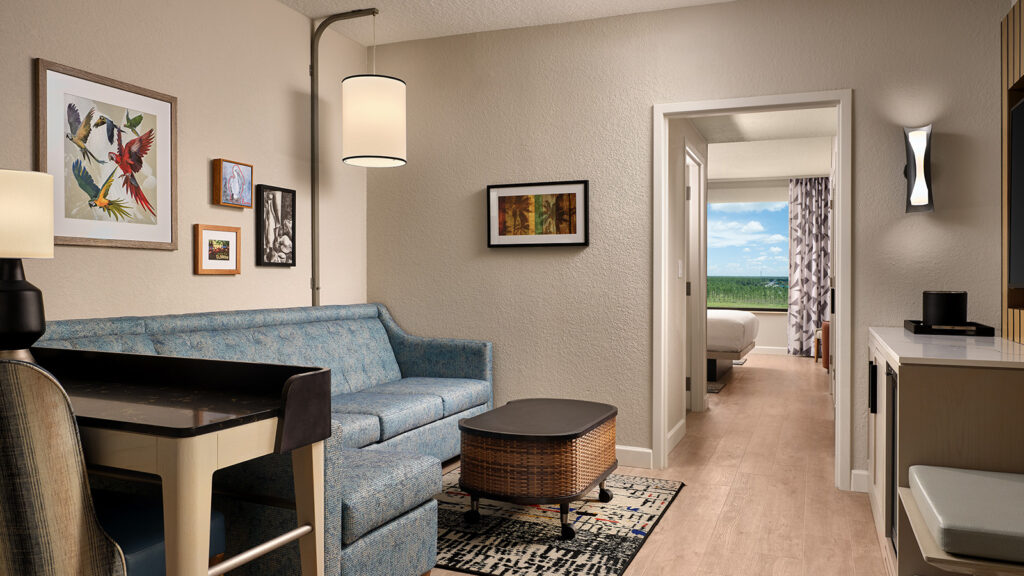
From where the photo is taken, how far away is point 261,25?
374cm

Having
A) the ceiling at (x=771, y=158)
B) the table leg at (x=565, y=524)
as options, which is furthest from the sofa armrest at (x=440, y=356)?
the ceiling at (x=771, y=158)

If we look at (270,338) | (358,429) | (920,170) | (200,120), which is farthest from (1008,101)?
(200,120)

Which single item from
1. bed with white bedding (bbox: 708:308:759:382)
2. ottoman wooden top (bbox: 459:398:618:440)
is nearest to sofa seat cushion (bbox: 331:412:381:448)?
ottoman wooden top (bbox: 459:398:618:440)

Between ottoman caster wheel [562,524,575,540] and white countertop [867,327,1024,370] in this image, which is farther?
ottoman caster wheel [562,524,575,540]

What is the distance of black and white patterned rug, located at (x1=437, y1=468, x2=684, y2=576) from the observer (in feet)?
8.45

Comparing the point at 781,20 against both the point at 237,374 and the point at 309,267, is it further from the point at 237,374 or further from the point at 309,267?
the point at 237,374

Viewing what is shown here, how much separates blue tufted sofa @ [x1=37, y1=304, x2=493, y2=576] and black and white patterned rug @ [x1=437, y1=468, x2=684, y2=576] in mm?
287

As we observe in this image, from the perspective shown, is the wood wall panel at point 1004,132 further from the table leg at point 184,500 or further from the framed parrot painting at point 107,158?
the framed parrot painting at point 107,158

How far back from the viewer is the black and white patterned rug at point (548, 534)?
258 cm

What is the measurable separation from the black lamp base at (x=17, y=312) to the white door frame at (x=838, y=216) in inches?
113

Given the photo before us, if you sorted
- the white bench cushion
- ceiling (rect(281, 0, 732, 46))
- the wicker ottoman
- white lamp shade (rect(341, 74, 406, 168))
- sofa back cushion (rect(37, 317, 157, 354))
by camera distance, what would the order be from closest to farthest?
the white bench cushion
sofa back cushion (rect(37, 317, 157, 354))
the wicker ottoman
white lamp shade (rect(341, 74, 406, 168))
ceiling (rect(281, 0, 732, 46))

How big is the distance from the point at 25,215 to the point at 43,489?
87 centimetres

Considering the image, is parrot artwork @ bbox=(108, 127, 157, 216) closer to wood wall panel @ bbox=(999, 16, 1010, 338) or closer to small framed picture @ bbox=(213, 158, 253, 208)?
small framed picture @ bbox=(213, 158, 253, 208)

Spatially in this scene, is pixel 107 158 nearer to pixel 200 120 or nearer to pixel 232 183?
pixel 200 120
